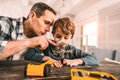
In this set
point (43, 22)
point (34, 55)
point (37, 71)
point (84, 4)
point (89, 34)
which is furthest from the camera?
point (89, 34)

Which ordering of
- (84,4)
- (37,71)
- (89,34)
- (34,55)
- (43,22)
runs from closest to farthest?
(37,71) → (34,55) → (43,22) → (84,4) → (89,34)

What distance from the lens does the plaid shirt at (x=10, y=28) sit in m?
1.62

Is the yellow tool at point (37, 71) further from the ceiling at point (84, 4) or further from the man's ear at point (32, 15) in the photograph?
the ceiling at point (84, 4)

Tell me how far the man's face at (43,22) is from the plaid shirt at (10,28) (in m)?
0.15

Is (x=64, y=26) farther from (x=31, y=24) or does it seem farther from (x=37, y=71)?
(x=37, y=71)

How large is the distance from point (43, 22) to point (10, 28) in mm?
337

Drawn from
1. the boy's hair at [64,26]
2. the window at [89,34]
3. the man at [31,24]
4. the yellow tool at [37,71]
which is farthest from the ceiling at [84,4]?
the yellow tool at [37,71]

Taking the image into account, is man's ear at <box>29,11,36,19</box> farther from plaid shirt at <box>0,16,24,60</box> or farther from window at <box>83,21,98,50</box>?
window at <box>83,21,98,50</box>

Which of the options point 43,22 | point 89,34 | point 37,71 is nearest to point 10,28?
point 43,22

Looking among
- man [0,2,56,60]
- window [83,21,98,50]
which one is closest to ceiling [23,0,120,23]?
window [83,21,98,50]

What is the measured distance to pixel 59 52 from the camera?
5.59ft

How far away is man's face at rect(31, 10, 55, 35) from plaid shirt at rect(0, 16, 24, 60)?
15cm

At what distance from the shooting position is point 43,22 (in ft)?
5.49

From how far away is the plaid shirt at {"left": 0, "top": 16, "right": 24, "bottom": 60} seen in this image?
1615mm
